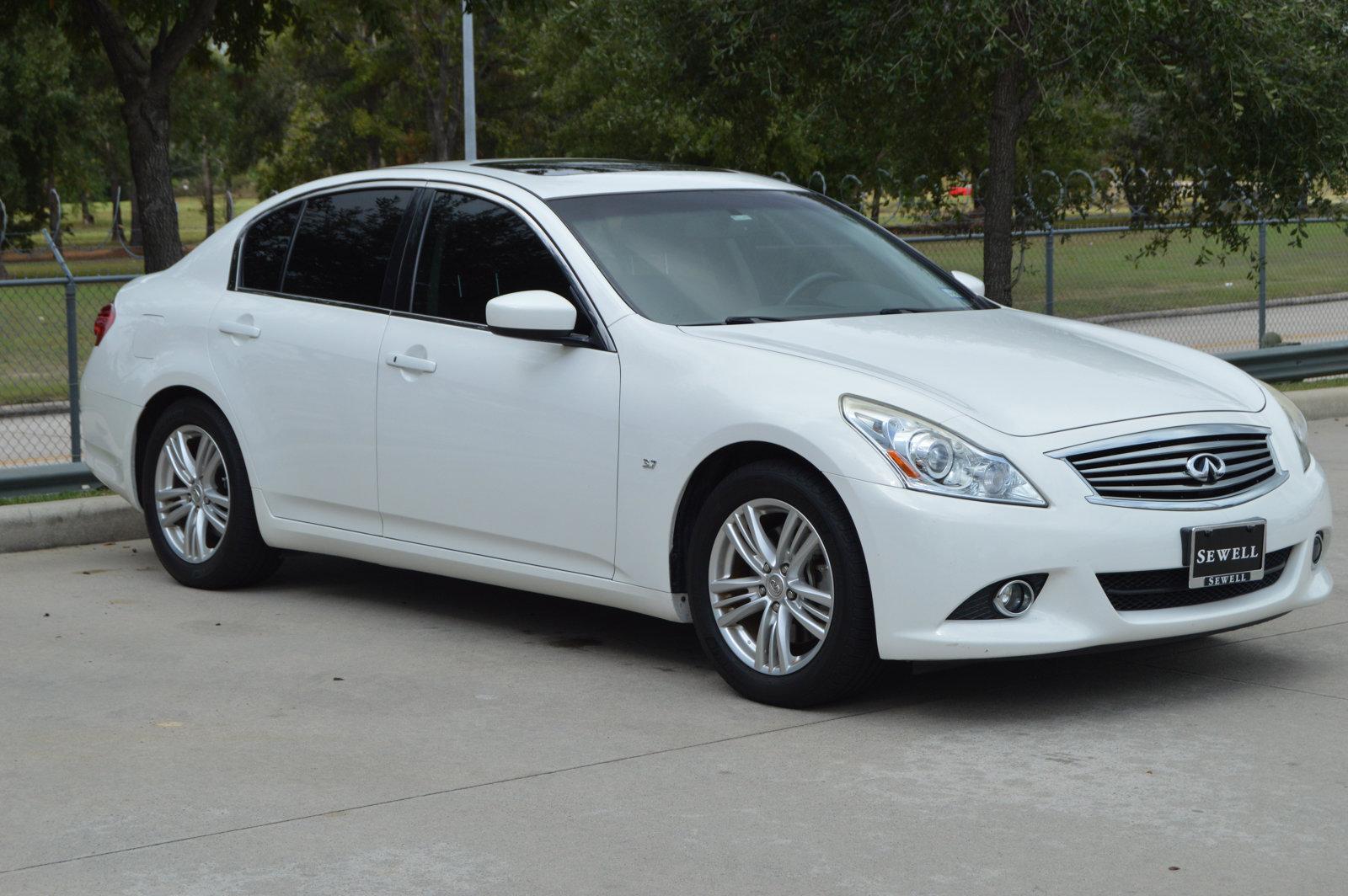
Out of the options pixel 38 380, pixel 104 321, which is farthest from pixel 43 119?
pixel 104 321

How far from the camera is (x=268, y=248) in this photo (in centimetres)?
775

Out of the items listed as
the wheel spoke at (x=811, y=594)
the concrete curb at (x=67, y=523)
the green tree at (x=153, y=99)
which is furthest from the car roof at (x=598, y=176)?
the green tree at (x=153, y=99)

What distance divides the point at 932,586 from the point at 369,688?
192cm

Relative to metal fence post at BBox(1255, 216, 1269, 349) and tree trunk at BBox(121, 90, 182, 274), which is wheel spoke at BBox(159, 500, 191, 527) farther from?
metal fence post at BBox(1255, 216, 1269, 349)

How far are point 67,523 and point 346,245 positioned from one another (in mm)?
2579

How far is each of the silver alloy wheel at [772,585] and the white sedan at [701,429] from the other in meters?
0.01

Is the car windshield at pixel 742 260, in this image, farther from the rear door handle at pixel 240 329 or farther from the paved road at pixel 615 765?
the rear door handle at pixel 240 329

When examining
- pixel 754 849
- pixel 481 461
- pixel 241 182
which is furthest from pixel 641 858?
pixel 241 182

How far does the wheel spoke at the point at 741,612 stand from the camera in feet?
19.1

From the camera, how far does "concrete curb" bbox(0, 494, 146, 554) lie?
888 cm

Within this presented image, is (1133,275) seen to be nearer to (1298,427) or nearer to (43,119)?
(1298,427)

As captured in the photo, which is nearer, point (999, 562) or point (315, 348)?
point (999, 562)

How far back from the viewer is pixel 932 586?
538 cm

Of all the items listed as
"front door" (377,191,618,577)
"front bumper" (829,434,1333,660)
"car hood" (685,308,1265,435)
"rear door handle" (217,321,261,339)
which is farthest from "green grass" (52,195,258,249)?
"front bumper" (829,434,1333,660)
